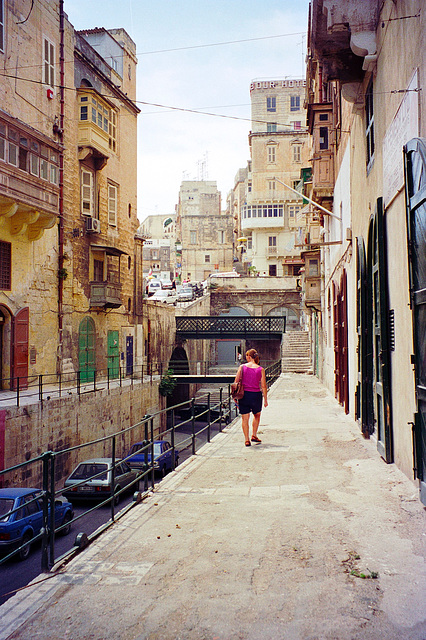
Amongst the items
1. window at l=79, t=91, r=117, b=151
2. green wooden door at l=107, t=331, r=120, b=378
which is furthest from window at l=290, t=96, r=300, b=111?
green wooden door at l=107, t=331, r=120, b=378

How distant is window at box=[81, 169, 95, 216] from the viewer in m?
26.3

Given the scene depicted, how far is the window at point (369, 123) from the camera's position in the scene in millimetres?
8318

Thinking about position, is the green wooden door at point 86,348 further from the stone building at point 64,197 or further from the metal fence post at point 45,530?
the metal fence post at point 45,530

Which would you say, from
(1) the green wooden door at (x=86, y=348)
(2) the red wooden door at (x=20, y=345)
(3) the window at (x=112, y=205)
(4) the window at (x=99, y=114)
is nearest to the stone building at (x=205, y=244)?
(3) the window at (x=112, y=205)

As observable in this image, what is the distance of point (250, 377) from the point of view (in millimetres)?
9297

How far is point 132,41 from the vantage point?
31.8 metres

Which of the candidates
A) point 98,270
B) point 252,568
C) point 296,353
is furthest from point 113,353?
point 252,568

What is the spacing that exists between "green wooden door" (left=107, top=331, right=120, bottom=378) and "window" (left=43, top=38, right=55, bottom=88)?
39.2ft

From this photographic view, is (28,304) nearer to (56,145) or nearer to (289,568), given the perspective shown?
(56,145)

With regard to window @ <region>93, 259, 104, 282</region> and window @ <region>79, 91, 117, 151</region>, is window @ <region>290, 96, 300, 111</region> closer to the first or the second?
window @ <region>79, 91, 117, 151</region>

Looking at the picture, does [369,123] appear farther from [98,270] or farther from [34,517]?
[98,270]

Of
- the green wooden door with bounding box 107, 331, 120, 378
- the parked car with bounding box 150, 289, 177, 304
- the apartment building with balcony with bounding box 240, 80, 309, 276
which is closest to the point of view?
the green wooden door with bounding box 107, 331, 120, 378

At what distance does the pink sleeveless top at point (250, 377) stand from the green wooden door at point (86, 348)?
16545mm

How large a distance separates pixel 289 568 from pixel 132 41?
109 feet
